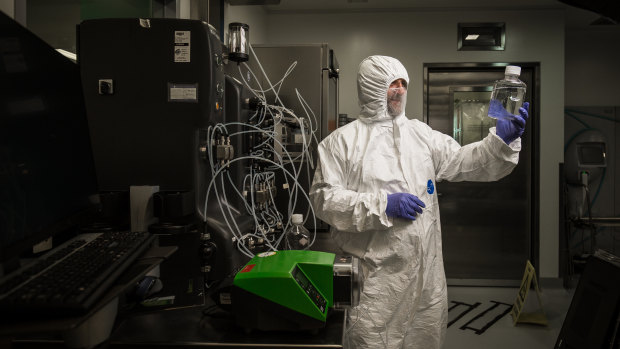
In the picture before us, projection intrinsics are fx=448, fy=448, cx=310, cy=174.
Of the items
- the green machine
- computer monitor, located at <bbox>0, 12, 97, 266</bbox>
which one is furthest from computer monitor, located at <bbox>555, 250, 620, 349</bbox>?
computer monitor, located at <bbox>0, 12, 97, 266</bbox>

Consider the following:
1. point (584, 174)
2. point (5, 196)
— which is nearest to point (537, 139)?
point (584, 174)

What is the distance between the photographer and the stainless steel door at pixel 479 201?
4.22m

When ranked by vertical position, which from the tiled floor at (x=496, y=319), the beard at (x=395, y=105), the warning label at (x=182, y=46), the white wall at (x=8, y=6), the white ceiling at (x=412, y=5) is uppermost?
the white ceiling at (x=412, y=5)

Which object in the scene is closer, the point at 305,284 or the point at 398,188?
the point at 305,284

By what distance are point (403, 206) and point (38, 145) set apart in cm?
131

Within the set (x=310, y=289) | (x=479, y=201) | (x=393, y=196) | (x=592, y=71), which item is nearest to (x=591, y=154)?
(x=592, y=71)

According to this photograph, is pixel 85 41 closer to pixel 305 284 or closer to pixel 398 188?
pixel 305 284

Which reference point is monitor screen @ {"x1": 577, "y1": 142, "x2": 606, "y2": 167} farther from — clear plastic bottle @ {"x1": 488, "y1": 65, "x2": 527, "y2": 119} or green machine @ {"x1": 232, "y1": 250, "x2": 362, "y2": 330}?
green machine @ {"x1": 232, "y1": 250, "x2": 362, "y2": 330}

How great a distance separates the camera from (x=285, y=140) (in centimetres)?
215

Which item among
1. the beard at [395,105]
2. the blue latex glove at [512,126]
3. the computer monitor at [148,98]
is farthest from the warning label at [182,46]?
the blue latex glove at [512,126]

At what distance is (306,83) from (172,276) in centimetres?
158

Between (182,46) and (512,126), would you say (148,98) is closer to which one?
(182,46)

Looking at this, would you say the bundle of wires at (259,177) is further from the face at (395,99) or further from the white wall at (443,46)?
the white wall at (443,46)

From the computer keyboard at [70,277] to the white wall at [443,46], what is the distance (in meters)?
3.43
